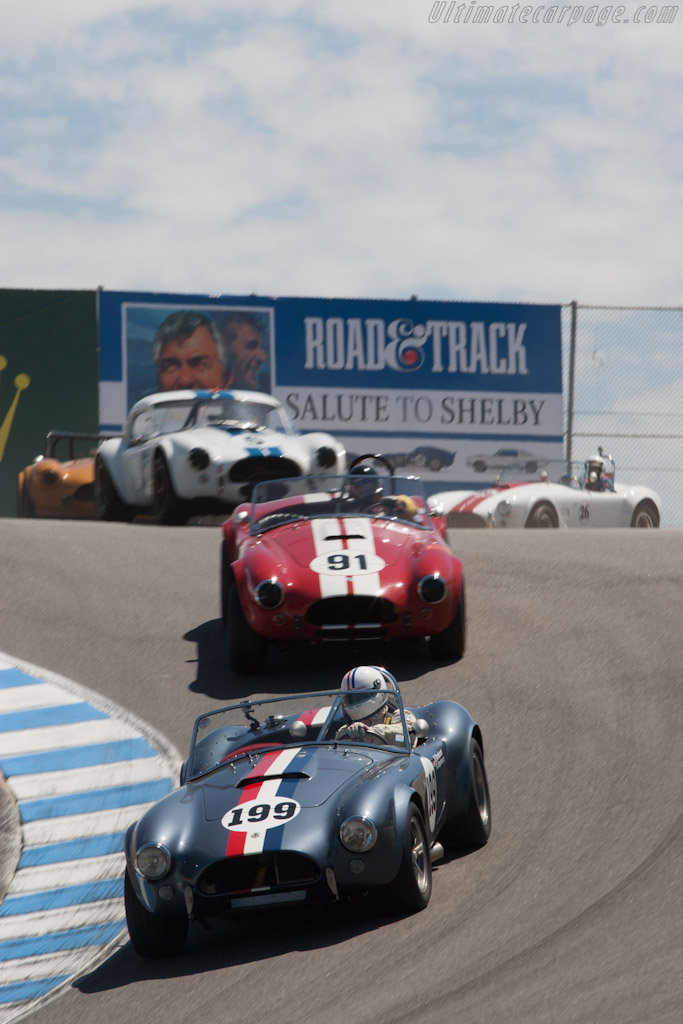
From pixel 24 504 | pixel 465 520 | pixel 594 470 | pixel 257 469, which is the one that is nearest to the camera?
pixel 257 469

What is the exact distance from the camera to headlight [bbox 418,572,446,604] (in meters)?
8.72

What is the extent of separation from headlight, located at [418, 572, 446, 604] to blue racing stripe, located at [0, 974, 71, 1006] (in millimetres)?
4106

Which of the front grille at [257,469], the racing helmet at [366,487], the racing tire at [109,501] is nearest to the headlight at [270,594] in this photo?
the racing helmet at [366,487]

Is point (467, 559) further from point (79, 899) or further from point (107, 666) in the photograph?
point (79, 899)

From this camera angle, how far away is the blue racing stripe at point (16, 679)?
915 centimetres

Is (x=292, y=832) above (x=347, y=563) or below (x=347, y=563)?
below

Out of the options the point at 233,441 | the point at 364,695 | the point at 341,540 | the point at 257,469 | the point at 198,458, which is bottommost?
the point at 364,695

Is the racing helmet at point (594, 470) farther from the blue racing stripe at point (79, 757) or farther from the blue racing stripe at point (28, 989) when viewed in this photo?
the blue racing stripe at point (28, 989)

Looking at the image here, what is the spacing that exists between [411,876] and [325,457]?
8.78m

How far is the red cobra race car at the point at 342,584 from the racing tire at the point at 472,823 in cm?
266

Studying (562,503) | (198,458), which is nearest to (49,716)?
(198,458)

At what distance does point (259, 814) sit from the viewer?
4977 millimetres

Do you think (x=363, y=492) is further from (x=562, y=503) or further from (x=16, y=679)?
(x=562, y=503)

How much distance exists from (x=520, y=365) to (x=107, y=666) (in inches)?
442
